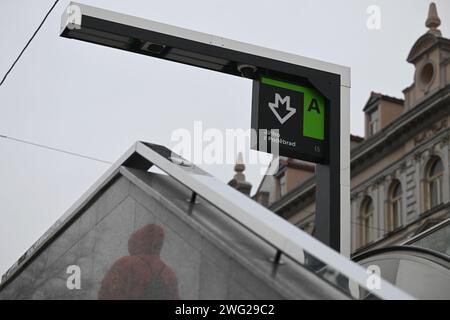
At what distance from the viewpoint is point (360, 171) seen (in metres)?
42.1

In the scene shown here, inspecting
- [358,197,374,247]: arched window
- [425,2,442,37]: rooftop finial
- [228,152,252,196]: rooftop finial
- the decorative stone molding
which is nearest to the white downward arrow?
the decorative stone molding

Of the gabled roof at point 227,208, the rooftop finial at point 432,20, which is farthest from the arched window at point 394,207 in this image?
the gabled roof at point 227,208

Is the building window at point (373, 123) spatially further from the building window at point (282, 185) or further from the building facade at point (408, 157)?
the building window at point (282, 185)

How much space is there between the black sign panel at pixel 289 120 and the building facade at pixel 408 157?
87.6 feet

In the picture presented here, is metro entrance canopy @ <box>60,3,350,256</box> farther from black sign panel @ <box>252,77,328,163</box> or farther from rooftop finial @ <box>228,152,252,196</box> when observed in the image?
rooftop finial @ <box>228,152,252,196</box>

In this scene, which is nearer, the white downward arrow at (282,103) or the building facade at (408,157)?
the white downward arrow at (282,103)

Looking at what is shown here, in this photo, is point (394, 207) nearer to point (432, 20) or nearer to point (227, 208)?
point (432, 20)

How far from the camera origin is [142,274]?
640 centimetres

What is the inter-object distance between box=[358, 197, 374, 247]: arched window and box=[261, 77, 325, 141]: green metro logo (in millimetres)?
33057

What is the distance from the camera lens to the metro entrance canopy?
8.77 m

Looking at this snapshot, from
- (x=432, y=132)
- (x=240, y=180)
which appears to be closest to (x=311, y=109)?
(x=432, y=132)

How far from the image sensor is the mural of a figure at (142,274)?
6.22 meters

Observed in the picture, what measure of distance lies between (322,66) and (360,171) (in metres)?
33.0
